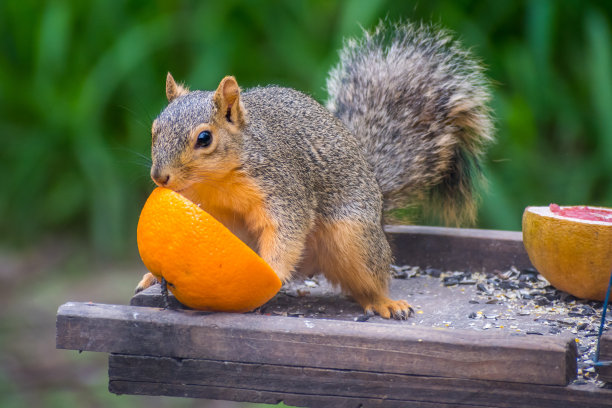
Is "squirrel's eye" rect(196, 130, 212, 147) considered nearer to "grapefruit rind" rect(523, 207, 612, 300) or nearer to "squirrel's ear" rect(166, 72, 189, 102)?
"squirrel's ear" rect(166, 72, 189, 102)

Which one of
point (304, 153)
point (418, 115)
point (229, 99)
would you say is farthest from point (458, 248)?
point (229, 99)

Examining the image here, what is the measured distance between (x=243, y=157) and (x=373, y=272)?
33 centimetres

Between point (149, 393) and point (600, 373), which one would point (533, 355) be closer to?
point (600, 373)

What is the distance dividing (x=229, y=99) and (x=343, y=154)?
291mm

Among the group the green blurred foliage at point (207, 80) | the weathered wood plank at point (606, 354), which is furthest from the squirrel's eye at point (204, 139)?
the green blurred foliage at point (207, 80)

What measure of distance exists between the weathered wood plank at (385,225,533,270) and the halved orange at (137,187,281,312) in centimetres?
64

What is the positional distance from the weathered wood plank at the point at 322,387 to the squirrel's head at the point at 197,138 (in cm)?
29

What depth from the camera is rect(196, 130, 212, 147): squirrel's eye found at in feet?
4.02

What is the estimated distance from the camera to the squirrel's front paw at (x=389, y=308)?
1389 mm

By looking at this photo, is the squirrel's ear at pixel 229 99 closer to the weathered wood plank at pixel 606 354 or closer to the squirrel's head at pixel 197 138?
the squirrel's head at pixel 197 138

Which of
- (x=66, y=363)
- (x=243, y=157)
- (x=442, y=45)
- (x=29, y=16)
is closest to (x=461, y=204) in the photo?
(x=442, y=45)

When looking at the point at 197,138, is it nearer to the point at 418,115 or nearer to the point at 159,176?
the point at 159,176

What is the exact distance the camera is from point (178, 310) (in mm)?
1213

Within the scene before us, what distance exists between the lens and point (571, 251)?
53.0 inches
